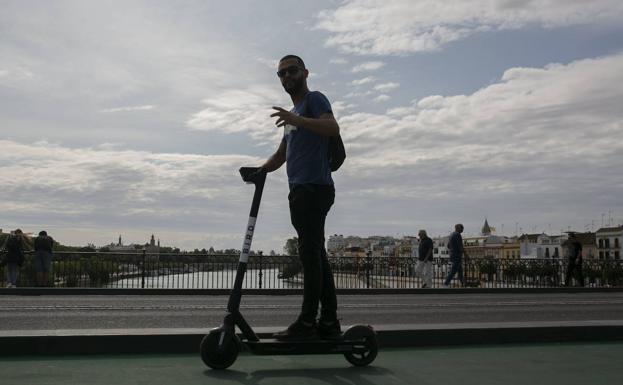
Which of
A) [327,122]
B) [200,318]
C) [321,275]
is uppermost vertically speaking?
[327,122]

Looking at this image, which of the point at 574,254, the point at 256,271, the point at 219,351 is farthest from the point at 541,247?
the point at 219,351

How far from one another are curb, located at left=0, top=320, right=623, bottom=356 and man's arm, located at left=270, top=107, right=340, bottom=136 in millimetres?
1276

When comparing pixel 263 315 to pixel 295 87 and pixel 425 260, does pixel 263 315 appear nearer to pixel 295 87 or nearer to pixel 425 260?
pixel 295 87

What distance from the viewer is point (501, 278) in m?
25.1

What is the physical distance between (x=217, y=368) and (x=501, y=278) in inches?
875

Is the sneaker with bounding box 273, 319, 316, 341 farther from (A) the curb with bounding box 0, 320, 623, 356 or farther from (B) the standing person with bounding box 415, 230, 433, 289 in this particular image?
(B) the standing person with bounding box 415, 230, 433, 289

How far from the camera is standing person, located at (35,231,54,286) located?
18.8m

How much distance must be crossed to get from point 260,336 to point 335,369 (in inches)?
19.1

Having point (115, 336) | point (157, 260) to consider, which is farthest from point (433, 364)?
point (157, 260)

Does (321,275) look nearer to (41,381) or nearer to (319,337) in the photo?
(319,337)

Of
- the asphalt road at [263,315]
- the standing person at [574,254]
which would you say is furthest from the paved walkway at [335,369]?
→ the standing person at [574,254]

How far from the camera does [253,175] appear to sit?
4.42 meters

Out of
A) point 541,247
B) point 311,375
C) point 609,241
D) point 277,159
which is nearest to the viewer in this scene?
point 311,375

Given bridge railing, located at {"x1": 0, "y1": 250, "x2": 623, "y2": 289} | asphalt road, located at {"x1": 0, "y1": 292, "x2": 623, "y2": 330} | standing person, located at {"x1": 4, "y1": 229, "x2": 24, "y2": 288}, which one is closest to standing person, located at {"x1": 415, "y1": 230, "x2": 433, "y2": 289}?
bridge railing, located at {"x1": 0, "y1": 250, "x2": 623, "y2": 289}
